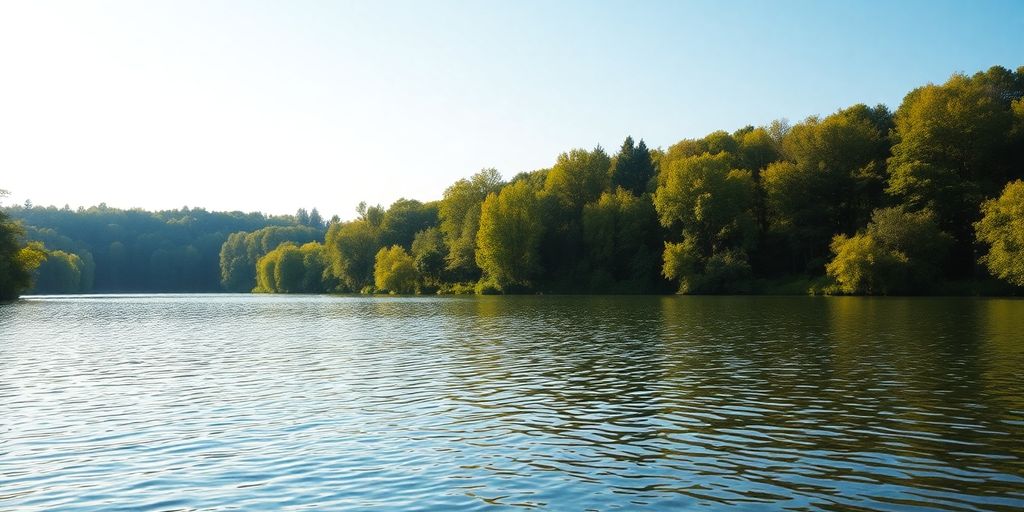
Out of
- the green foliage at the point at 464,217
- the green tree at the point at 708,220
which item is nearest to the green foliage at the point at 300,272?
the green foliage at the point at 464,217

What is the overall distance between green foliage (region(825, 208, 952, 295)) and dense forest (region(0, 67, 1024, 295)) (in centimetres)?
16

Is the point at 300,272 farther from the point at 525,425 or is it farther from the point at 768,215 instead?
the point at 525,425

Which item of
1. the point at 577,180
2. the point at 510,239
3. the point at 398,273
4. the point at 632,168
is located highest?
the point at 632,168

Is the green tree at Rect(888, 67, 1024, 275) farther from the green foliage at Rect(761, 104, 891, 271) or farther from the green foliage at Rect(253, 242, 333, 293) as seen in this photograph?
the green foliage at Rect(253, 242, 333, 293)

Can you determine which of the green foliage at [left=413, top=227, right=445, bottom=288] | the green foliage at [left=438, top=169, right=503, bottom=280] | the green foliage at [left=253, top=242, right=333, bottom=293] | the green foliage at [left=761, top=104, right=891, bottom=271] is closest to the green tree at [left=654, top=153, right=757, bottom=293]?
the green foliage at [left=761, top=104, right=891, bottom=271]

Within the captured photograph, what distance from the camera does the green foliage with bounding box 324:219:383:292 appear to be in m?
173

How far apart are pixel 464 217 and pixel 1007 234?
87986 mm

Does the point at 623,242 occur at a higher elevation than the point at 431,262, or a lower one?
higher

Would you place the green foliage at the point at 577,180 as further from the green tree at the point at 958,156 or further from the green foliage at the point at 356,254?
the green tree at the point at 958,156

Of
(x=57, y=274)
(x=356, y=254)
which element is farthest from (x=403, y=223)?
(x=57, y=274)

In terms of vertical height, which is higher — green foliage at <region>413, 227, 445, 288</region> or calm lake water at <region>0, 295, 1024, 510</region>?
green foliage at <region>413, 227, 445, 288</region>

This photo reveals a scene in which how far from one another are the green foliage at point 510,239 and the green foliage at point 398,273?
72.0 ft

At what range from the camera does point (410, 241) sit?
565ft

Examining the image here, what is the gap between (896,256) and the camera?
294 ft
